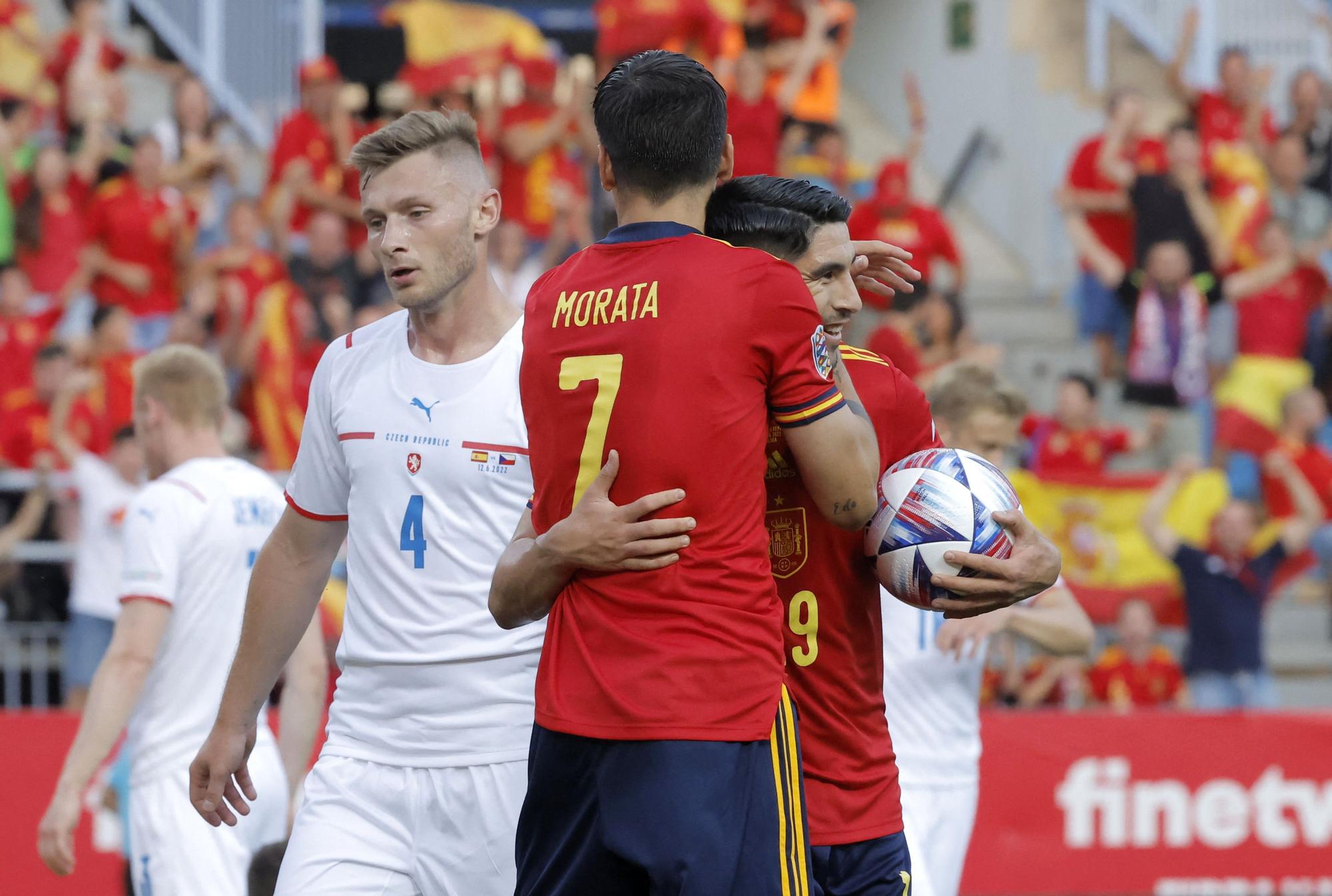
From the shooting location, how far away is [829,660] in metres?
3.72

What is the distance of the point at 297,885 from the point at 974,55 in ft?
54.9

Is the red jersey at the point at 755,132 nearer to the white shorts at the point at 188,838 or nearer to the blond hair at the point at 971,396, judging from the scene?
the blond hair at the point at 971,396

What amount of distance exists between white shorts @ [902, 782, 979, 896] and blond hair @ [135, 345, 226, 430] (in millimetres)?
2740

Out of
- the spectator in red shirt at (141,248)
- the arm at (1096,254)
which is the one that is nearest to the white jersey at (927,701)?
the spectator in red shirt at (141,248)

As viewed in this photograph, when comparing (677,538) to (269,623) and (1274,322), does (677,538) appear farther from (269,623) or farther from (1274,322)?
(1274,322)

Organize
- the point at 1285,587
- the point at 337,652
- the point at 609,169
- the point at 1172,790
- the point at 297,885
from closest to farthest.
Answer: the point at 609,169, the point at 297,885, the point at 337,652, the point at 1172,790, the point at 1285,587

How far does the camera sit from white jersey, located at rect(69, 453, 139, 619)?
388 inches

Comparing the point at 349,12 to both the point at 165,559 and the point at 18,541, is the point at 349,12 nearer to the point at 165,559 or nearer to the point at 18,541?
the point at 18,541

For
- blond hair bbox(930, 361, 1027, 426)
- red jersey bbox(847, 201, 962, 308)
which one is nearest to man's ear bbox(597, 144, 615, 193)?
blond hair bbox(930, 361, 1027, 426)

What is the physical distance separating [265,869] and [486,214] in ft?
7.17

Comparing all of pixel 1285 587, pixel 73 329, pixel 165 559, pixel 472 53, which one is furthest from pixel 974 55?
pixel 165 559

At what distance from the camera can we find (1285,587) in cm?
1208

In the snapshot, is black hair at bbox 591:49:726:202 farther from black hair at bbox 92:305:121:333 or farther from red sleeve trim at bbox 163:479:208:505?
black hair at bbox 92:305:121:333

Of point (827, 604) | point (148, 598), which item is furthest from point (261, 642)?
point (827, 604)
